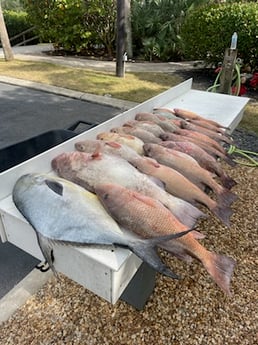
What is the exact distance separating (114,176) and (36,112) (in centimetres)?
488

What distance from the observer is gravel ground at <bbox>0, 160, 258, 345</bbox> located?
182cm

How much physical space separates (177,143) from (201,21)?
7.02 meters

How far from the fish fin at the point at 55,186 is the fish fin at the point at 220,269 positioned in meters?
0.72

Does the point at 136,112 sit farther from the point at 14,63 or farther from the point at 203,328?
the point at 14,63

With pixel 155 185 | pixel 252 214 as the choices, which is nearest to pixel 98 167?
pixel 155 185

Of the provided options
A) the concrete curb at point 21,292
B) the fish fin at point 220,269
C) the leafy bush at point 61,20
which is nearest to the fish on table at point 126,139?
the fish fin at point 220,269

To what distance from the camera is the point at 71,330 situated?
72.7 inches

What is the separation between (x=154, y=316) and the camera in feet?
6.44

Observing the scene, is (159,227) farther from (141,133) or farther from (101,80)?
(101,80)

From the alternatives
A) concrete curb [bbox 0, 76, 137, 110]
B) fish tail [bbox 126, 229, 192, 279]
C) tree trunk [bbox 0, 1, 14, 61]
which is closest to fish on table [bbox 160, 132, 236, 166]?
fish tail [bbox 126, 229, 192, 279]

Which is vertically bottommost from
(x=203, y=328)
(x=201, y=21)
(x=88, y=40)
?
(x=203, y=328)

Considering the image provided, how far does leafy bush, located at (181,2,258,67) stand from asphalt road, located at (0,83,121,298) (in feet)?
11.6

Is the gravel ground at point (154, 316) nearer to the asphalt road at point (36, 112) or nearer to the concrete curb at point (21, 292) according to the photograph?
the concrete curb at point (21, 292)

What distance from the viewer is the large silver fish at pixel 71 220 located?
115 cm
